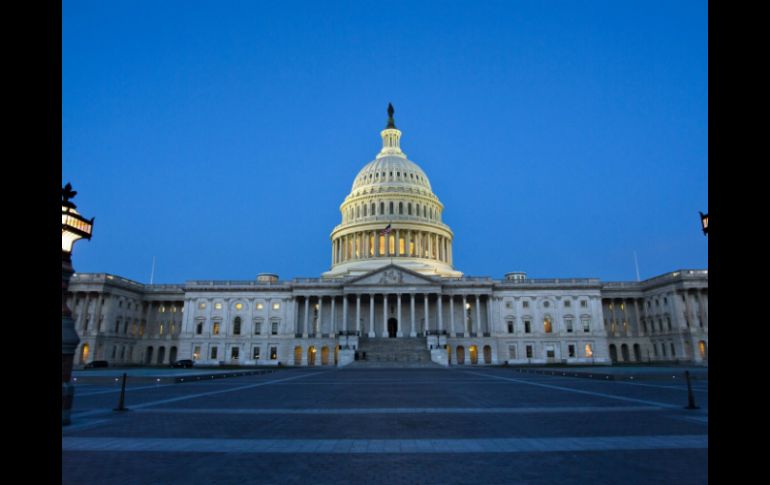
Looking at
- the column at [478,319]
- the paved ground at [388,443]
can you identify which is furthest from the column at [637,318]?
the paved ground at [388,443]

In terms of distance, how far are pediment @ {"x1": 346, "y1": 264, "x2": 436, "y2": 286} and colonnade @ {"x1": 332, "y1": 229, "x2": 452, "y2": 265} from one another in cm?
1583

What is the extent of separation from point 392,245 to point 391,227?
12.7 ft

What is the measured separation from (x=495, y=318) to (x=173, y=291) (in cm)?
6230

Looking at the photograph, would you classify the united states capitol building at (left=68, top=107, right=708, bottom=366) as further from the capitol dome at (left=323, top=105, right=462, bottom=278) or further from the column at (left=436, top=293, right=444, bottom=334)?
the capitol dome at (left=323, top=105, right=462, bottom=278)

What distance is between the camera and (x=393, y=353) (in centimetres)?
7288

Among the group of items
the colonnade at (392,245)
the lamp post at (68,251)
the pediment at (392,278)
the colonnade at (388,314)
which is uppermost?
the colonnade at (392,245)

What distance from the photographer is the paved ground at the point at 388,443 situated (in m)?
7.78

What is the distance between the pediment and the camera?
281 feet

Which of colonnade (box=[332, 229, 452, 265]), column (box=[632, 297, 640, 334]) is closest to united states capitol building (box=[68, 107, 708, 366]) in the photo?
column (box=[632, 297, 640, 334])

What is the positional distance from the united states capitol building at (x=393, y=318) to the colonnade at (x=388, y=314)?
198mm

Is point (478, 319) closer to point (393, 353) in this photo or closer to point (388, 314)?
point (388, 314)

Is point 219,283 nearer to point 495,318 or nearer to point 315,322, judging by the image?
point 315,322

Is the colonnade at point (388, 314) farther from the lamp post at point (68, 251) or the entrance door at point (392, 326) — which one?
the lamp post at point (68, 251)
